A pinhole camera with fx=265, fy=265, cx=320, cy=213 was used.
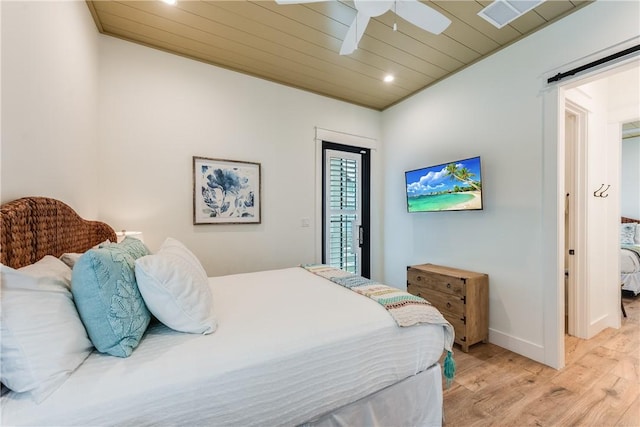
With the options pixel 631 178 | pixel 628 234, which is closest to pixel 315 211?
pixel 628 234

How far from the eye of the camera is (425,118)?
335 cm

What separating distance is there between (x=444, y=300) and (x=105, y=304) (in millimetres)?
2675

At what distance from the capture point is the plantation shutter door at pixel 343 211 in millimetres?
3664

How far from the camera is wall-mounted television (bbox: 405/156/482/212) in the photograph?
2.63 m

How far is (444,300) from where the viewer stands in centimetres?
263

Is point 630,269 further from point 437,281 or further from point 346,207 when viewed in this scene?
point 346,207

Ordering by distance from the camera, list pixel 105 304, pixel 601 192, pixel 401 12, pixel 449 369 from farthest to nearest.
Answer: pixel 601 192 < pixel 401 12 < pixel 449 369 < pixel 105 304

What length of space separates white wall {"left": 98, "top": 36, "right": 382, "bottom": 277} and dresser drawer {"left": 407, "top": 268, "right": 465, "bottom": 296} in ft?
4.05

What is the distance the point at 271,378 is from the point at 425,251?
2.74 meters

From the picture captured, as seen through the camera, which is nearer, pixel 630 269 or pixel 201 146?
pixel 201 146

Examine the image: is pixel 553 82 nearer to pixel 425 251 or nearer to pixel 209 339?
pixel 425 251

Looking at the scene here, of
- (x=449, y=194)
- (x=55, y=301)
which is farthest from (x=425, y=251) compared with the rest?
(x=55, y=301)

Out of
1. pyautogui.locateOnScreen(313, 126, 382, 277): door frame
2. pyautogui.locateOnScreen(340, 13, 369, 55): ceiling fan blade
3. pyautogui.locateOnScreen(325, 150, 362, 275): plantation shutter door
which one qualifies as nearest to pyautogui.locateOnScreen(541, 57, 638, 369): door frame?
pyautogui.locateOnScreen(340, 13, 369, 55): ceiling fan blade

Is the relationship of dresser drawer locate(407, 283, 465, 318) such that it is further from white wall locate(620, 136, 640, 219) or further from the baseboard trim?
white wall locate(620, 136, 640, 219)
